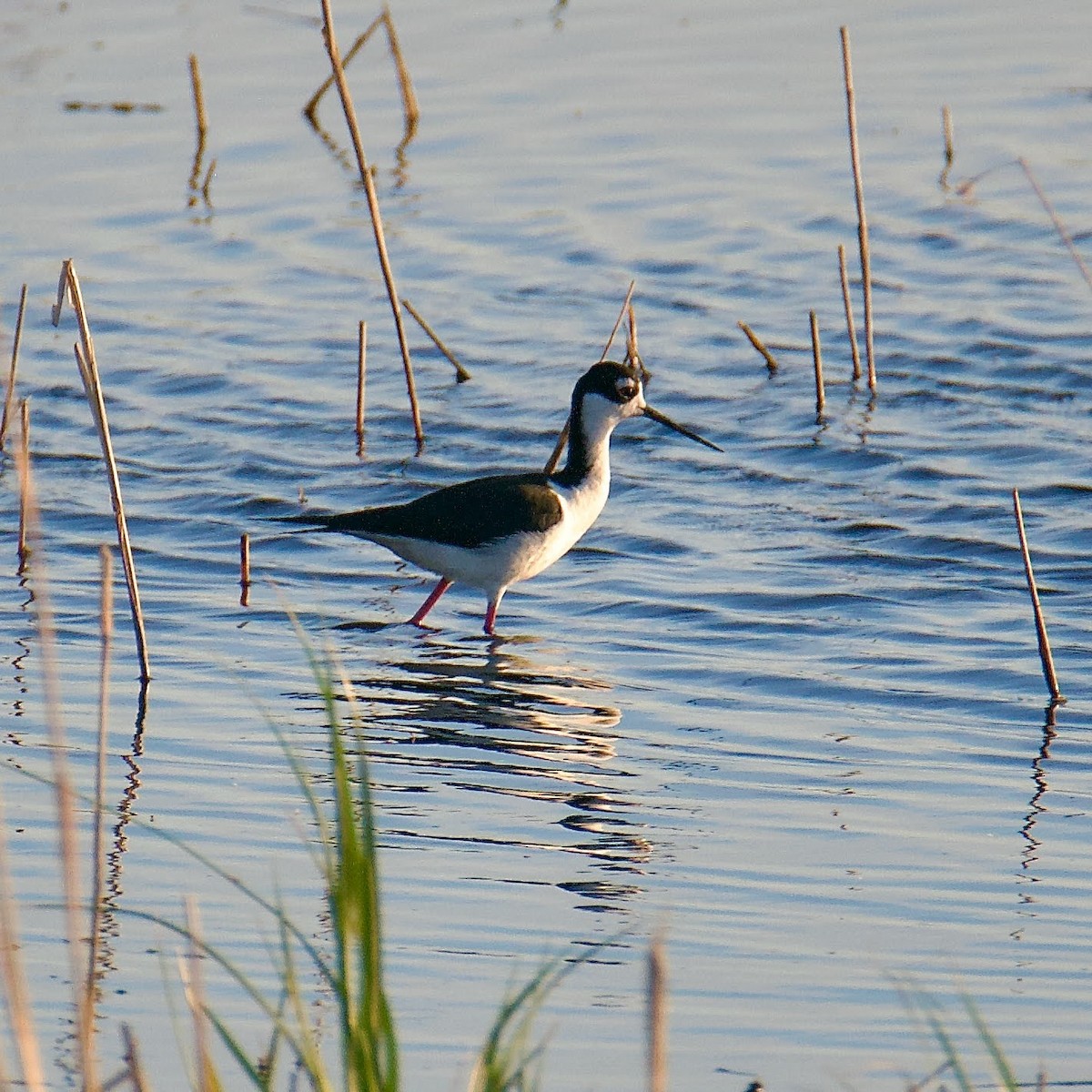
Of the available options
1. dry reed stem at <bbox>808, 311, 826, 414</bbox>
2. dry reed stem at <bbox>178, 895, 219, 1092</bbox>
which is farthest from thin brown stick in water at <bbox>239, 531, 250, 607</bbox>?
dry reed stem at <bbox>178, 895, 219, 1092</bbox>

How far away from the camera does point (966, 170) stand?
48.1ft

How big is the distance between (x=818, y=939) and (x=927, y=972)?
1.08ft

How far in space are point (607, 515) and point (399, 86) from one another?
8.01 metres

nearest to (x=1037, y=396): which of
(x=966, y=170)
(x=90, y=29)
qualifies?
(x=966, y=170)

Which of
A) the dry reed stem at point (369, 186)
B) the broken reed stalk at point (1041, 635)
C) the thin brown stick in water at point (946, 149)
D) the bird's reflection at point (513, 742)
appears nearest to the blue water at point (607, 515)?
the bird's reflection at point (513, 742)

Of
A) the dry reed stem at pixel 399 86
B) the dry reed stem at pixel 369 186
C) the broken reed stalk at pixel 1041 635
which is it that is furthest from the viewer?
the dry reed stem at pixel 399 86

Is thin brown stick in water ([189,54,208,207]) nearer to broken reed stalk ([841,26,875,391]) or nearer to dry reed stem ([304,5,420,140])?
dry reed stem ([304,5,420,140])

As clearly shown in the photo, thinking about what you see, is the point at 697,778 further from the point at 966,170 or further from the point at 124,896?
the point at 966,170

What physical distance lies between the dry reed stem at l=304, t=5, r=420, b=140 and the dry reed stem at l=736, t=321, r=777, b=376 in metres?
5.35

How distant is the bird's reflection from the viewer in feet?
19.2

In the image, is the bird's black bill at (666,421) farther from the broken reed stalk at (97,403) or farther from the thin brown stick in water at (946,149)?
the thin brown stick in water at (946,149)

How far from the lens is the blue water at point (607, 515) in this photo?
5031 millimetres

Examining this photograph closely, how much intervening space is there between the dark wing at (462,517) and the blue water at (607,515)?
16.7 inches

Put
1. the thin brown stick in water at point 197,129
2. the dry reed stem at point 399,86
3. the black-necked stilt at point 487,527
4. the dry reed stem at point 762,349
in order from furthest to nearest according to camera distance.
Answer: the dry reed stem at point 399,86 → the thin brown stick in water at point 197,129 → the dry reed stem at point 762,349 → the black-necked stilt at point 487,527
